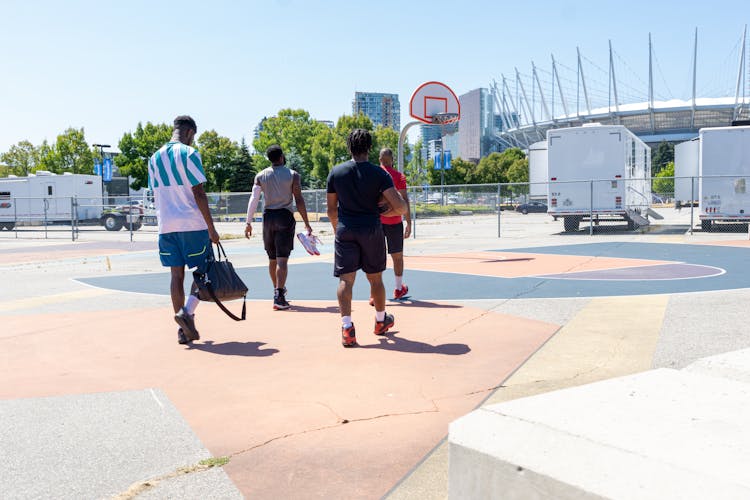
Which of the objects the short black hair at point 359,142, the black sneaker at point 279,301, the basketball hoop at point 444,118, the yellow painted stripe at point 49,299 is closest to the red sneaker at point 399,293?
the black sneaker at point 279,301

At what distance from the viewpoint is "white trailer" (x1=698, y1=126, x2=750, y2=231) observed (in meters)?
20.3

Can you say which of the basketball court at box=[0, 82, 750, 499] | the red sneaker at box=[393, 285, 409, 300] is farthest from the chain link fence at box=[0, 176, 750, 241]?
the red sneaker at box=[393, 285, 409, 300]

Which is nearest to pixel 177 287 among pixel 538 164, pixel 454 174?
pixel 538 164

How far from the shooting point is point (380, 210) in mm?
5715

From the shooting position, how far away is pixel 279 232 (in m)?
7.48

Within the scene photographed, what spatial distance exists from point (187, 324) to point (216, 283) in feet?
1.49

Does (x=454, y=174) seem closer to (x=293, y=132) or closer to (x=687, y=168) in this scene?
(x=293, y=132)

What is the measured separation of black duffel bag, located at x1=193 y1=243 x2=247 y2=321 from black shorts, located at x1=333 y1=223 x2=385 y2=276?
3.06 feet

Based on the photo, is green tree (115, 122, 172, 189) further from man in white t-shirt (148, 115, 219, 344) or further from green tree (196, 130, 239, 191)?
man in white t-shirt (148, 115, 219, 344)

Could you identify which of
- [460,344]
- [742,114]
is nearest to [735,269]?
[460,344]

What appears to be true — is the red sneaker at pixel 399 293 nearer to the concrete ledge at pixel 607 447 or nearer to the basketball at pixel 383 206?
the basketball at pixel 383 206

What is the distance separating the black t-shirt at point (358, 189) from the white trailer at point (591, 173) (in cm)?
1692

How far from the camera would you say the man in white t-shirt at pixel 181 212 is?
223 inches

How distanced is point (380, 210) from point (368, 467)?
9.73 ft
